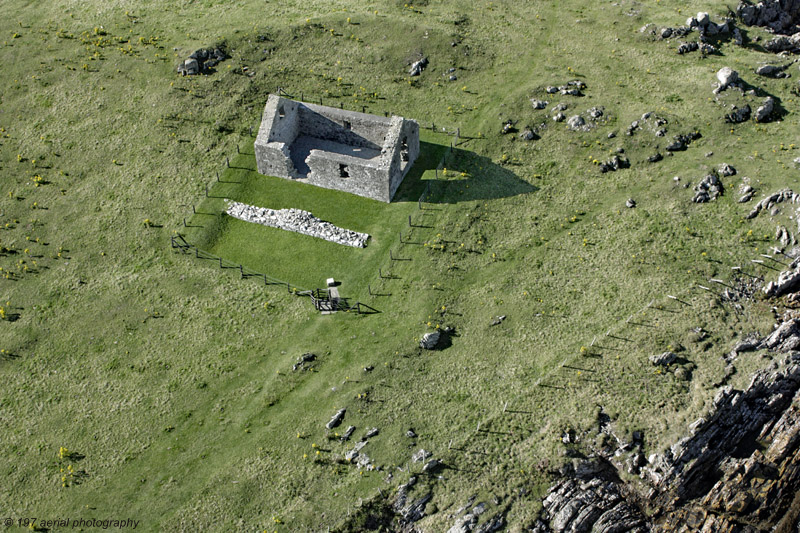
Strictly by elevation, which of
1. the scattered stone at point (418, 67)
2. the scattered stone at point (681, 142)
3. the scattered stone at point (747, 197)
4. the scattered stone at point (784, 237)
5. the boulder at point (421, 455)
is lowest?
the boulder at point (421, 455)

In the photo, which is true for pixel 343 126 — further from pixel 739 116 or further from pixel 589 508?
pixel 589 508

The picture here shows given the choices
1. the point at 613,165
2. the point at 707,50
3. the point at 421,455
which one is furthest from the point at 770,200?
the point at 421,455

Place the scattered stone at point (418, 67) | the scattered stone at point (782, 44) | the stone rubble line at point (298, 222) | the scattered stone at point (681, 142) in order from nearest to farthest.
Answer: the stone rubble line at point (298, 222) → the scattered stone at point (681, 142) → the scattered stone at point (782, 44) → the scattered stone at point (418, 67)

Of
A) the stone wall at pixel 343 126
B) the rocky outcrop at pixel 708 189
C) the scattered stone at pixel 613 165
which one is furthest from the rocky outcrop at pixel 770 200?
the stone wall at pixel 343 126

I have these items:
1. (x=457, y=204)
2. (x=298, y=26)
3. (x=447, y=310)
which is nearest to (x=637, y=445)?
(x=447, y=310)

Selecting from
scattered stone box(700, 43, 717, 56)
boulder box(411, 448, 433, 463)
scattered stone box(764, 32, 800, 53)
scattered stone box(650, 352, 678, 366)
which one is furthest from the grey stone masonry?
scattered stone box(764, 32, 800, 53)

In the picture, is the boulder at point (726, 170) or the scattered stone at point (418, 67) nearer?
the boulder at point (726, 170)

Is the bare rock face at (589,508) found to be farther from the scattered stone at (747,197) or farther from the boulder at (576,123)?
the boulder at (576,123)
